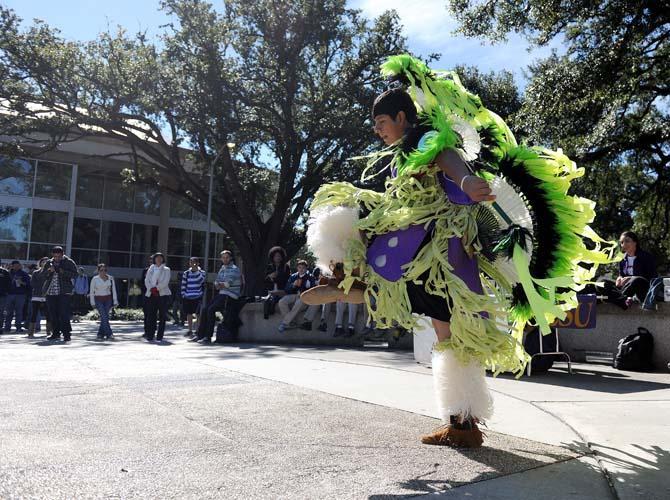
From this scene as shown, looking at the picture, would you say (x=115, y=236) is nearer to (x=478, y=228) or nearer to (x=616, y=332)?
(x=616, y=332)

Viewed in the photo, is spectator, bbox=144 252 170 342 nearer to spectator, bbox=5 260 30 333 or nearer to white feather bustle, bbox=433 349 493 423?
spectator, bbox=5 260 30 333

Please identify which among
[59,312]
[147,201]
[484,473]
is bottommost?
[484,473]

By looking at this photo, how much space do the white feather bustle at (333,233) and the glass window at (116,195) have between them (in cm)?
3786

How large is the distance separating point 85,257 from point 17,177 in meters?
6.24

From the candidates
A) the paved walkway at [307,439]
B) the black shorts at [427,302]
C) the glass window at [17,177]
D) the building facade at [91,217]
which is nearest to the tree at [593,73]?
the paved walkway at [307,439]

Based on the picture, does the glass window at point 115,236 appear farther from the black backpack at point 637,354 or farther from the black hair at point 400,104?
the black hair at point 400,104

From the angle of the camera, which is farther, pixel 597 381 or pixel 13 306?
pixel 13 306

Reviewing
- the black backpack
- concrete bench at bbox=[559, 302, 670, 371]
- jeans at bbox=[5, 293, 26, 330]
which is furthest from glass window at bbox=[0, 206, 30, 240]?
the black backpack

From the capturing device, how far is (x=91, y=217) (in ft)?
124

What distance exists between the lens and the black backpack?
6.89 meters

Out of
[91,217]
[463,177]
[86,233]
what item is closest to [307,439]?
[463,177]

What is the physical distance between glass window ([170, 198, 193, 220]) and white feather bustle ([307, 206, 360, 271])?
39204 millimetres

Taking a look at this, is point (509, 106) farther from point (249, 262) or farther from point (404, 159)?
point (404, 159)

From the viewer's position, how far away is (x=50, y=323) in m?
12.7
